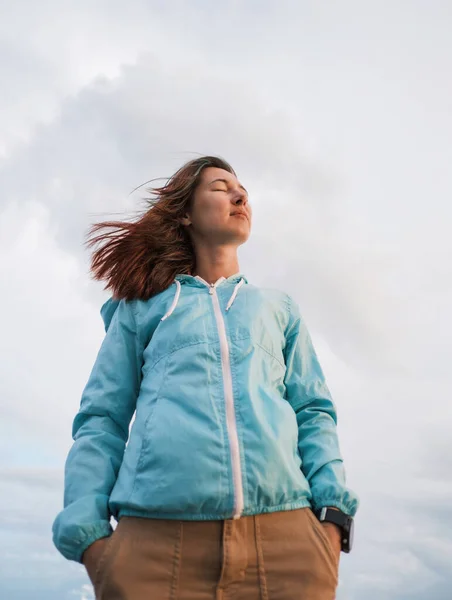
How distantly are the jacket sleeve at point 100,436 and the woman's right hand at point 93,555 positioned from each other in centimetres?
2

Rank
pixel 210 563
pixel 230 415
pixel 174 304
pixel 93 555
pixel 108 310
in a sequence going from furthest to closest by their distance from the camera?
1. pixel 108 310
2. pixel 174 304
3. pixel 230 415
4. pixel 93 555
5. pixel 210 563

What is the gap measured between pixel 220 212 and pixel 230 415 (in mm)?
1419

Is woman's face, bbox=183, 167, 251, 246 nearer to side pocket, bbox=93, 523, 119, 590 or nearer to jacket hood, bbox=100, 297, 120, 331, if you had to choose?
jacket hood, bbox=100, 297, 120, 331

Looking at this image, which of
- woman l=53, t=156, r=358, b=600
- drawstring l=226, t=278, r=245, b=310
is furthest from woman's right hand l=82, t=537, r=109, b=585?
drawstring l=226, t=278, r=245, b=310

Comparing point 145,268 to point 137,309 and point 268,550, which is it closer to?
point 137,309

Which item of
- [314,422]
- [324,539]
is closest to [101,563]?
[324,539]

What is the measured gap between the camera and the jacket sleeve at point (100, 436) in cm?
290

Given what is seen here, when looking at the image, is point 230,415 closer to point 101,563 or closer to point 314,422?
point 314,422

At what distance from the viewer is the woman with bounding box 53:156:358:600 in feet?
9.07

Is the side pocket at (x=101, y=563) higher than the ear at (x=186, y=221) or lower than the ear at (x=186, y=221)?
lower

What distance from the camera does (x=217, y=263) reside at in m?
3.89

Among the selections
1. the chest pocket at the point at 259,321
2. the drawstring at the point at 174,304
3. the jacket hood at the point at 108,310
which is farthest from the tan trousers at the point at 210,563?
the jacket hood at the point at 108,310

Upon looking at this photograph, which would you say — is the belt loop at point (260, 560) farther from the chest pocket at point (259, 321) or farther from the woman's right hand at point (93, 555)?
the chest pocket at point (259, 321)

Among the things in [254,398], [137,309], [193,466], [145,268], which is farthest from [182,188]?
[193,466]
